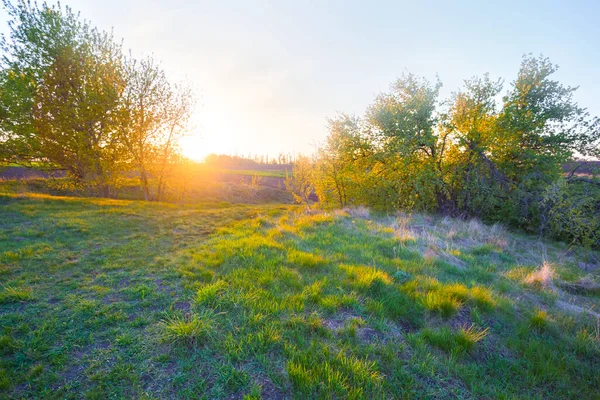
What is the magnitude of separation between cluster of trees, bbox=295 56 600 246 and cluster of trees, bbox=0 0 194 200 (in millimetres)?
13490

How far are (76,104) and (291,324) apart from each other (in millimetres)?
19523

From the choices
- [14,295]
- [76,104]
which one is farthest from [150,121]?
[14,295]

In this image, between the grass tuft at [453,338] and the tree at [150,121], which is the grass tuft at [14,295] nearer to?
the grass tuft at [453,338]

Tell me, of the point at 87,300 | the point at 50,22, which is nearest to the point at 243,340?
the point at 87,300

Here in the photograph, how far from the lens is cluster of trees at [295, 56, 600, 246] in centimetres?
1192

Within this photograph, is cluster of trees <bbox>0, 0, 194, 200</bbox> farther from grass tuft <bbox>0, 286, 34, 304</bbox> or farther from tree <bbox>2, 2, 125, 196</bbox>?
grass tuft <bbox>0, 286, 34, 304</bbox>

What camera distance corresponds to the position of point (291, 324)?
3.26m

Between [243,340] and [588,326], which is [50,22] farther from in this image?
[588,326]

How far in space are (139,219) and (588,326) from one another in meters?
14.3

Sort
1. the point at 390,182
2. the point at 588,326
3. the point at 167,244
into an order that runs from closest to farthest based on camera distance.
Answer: the point at 588,326 < the point at 167,244 < the point at 390,182

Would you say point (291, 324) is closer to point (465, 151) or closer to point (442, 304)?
point (442, 304)

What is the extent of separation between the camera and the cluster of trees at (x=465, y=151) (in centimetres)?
1192

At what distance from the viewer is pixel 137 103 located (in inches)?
639

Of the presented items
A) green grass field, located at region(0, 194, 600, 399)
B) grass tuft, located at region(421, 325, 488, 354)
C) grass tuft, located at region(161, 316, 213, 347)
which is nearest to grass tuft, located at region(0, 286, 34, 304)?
green grass field, located at region(0, 194, 600, 399)
